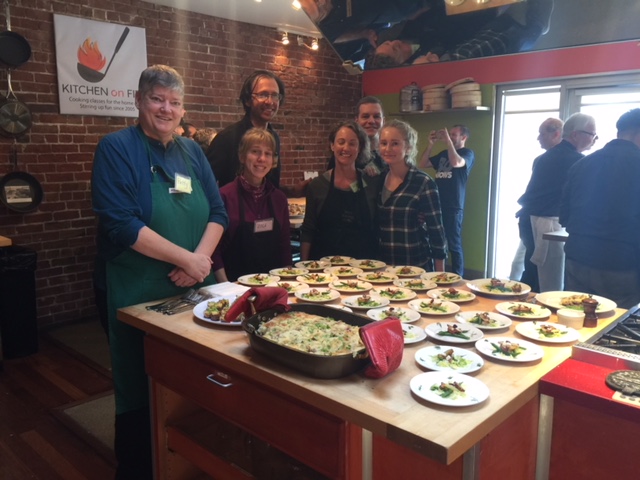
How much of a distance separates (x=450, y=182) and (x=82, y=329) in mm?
3551

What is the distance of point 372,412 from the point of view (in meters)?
1.20

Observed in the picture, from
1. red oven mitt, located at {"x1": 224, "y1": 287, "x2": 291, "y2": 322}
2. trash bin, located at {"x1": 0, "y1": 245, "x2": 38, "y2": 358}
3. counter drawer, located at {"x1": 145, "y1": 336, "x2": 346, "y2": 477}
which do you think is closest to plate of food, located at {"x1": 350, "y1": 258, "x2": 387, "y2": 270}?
red oven mitt, located at {"x1": 224, "y1": 287, "x2": 291, "y2": 322}

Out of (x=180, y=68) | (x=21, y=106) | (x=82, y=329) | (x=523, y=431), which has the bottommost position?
(x=82, y=329)

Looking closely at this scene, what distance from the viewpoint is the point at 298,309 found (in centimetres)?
174

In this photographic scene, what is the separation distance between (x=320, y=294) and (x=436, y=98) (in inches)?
172

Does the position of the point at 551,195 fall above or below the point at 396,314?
above

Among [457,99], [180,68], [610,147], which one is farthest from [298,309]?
[457,99]

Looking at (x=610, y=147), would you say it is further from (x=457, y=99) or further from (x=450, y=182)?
(x=457, y=99)

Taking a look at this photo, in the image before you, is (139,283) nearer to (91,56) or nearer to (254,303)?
(254,303)

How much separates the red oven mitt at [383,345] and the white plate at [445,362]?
0.10m

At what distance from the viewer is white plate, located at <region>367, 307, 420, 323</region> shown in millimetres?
1799

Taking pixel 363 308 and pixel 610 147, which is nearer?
pixel 363 308

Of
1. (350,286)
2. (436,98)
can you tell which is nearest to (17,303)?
(350,286)

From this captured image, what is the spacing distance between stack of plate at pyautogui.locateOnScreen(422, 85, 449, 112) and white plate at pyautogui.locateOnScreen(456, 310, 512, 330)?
441cm
